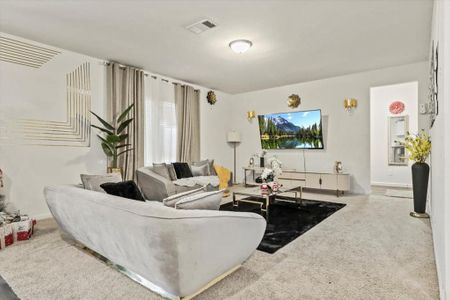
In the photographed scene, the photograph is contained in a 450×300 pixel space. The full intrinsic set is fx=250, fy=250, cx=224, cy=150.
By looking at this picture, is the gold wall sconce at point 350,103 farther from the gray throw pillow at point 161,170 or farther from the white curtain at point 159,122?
the gray throw pillow at point 161,170

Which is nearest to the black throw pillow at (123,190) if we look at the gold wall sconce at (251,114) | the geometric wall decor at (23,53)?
the geometric wall decor at (23,53)

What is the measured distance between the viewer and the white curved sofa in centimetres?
141

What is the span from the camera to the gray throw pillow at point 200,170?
5.27m

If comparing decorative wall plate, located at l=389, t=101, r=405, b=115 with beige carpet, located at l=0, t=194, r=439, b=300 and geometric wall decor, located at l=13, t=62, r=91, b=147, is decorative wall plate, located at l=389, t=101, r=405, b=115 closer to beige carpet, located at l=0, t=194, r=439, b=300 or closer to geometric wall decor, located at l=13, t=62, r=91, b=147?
beige carpet, located at l=0, t=194, r=439, b=300

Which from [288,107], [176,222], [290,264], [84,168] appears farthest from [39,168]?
[288,107]

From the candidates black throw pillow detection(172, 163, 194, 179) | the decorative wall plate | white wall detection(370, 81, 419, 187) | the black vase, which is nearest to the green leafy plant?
black throw pillow detection(172, 163, 194, 179)

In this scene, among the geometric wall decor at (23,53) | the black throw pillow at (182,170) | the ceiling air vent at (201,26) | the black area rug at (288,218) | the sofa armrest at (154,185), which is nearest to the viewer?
the black area rug at (288,218)

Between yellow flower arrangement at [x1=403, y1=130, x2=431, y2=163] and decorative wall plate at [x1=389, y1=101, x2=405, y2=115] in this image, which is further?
decorative wall plate at [x1=389, y1=101, x2=405, y2=115]

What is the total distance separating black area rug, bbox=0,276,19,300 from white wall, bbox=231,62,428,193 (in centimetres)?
563

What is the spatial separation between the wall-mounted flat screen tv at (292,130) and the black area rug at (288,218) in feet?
6.00

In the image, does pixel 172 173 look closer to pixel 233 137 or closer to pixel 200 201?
pixel 233 137

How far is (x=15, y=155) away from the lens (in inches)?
141

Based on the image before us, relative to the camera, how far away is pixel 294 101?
631 centimetres

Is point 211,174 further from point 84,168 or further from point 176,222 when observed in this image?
point 176,222
